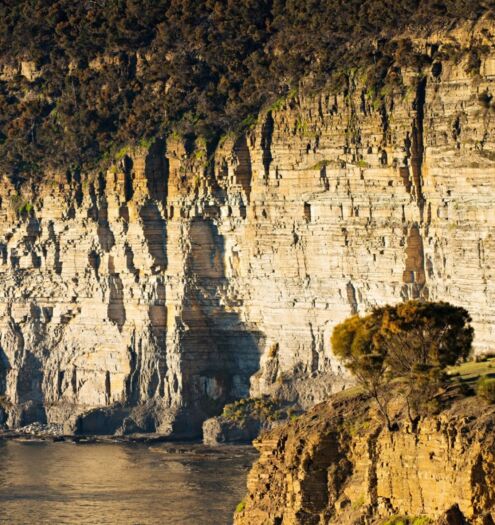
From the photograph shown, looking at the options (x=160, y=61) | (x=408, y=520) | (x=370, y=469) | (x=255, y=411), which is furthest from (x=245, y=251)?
(x=408, y=520)

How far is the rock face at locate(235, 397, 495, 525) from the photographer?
187 feet

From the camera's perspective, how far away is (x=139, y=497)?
8519 cm

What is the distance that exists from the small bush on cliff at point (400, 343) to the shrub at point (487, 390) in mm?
1882

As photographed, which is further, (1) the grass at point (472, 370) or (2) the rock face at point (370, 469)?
(1) the grass at point (472, 370)

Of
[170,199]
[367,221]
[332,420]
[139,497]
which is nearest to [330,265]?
[367,221]

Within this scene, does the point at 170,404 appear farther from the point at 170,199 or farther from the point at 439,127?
the point at 439,127

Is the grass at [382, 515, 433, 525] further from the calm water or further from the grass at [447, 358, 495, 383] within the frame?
the calm water

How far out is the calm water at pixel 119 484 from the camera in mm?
82125

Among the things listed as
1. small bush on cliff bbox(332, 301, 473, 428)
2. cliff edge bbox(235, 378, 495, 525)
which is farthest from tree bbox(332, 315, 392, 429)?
cliff edge bbox(235, 378, 495, 525)

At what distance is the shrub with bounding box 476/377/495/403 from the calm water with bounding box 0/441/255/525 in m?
20.9

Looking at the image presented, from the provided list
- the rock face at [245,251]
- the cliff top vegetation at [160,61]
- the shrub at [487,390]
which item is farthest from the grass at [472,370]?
the cliff top vegetation at [160,61]

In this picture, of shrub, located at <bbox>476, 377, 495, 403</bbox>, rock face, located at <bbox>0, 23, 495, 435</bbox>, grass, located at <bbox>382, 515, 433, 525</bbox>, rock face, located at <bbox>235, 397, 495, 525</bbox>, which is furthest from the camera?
rock face, located at <bbox>0, 23, 495, 435</bbox>

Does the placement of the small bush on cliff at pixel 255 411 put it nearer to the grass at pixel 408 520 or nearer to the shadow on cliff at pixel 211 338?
the shadow on cliff at pixel 211 338

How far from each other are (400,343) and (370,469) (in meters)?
4.58
